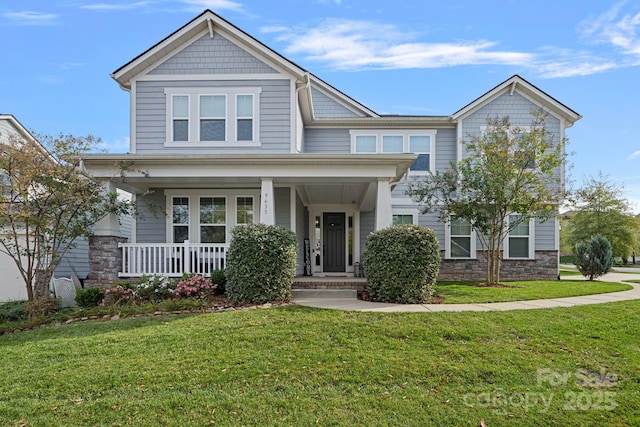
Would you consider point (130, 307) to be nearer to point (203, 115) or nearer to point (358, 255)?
point (203, 115)

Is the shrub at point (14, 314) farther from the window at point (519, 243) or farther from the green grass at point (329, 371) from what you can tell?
the window at point (519, 243)

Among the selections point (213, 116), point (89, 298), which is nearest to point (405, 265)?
point (89, 298)

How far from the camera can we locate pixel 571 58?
38.1ft

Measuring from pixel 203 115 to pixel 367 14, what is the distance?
5267 mm

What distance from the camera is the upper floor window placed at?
14398mm

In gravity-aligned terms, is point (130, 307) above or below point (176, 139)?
below

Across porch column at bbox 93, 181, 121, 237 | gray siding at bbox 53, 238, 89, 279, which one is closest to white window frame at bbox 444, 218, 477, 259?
porch column at bbox 93, 181, 121, 237

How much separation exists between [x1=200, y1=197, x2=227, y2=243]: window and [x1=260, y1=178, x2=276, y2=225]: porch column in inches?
96.0

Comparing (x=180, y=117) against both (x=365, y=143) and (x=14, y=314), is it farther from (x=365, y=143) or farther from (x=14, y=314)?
(x=365, y=143)

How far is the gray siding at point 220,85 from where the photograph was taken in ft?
36.3

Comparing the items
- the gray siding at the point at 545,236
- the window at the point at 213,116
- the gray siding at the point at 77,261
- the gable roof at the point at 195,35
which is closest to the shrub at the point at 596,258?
the gray siding at the point at 545,236

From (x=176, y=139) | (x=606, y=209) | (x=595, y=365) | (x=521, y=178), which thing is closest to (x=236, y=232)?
(x=176, y=139)

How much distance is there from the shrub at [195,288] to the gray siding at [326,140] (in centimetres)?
723

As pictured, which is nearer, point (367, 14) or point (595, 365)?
point (595, 365)
